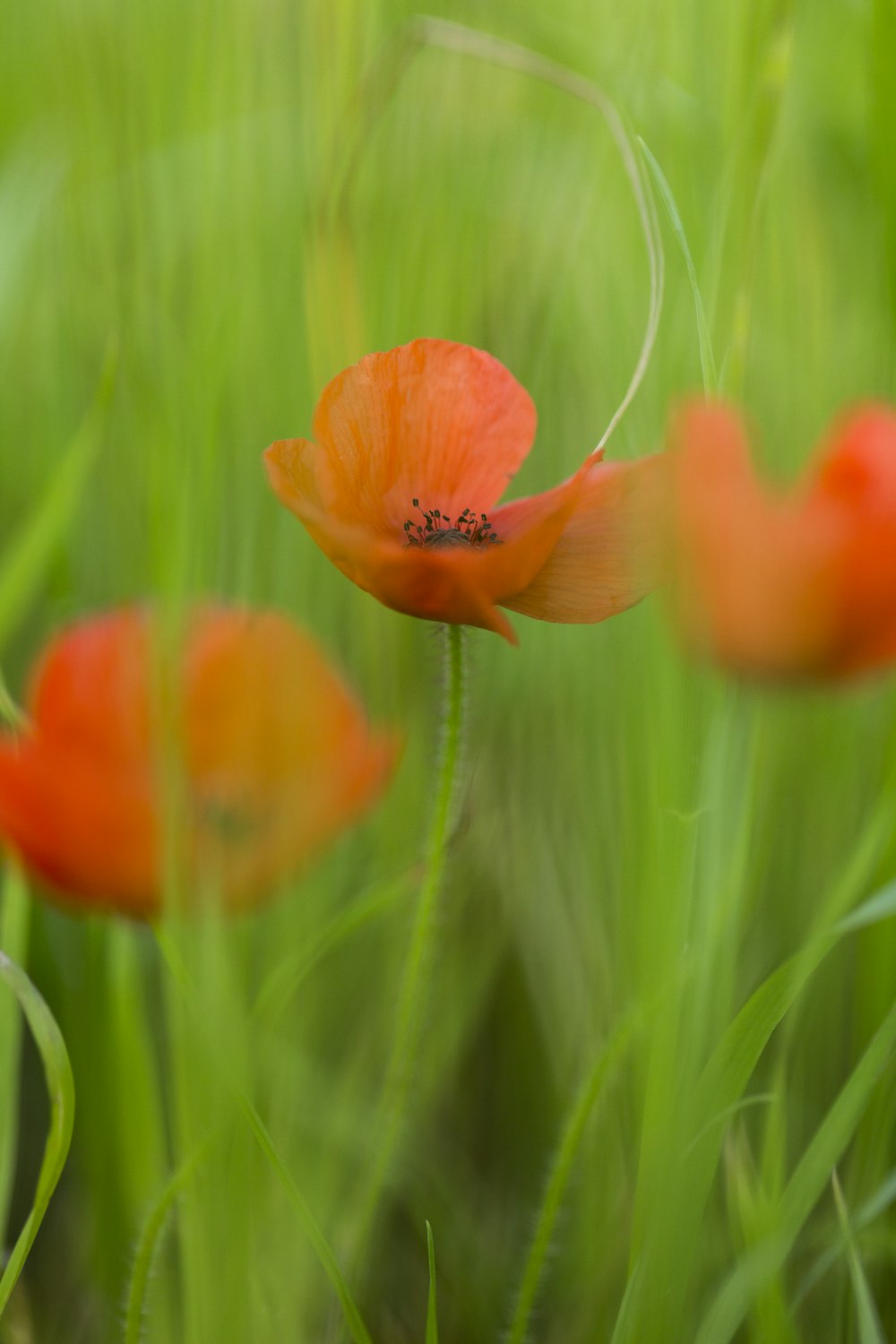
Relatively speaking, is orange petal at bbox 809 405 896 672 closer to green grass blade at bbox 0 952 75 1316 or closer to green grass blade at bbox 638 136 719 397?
green grass blade at bbox 638 136 719 397

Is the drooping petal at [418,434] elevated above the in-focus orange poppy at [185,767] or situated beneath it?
elevated above

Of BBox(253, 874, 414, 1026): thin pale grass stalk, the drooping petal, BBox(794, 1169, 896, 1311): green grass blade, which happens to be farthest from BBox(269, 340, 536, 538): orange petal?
BBox(794, 1169, 896, 1311): green grass blade

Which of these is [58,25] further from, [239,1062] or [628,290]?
[239,1062]

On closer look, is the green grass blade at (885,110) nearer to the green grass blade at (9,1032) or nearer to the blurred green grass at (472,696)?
the blurred green grass at (472,696)

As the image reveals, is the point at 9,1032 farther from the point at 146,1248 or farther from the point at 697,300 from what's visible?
the point at 697,300

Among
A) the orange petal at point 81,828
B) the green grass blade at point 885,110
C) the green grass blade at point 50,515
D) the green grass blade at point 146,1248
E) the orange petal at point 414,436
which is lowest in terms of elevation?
the green grass blade at point 146,1248

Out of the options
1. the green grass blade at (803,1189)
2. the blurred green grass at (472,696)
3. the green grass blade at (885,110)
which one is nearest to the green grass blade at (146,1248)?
the blurred green grass at (472,696)

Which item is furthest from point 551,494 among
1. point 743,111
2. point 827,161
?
point 827,161
